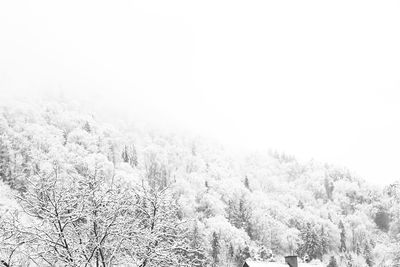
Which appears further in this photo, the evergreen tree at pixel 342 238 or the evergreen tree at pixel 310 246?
the evergreen tree at pixel 342 238

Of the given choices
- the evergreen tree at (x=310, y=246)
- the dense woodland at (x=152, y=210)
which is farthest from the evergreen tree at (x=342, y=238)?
the evergreen tree at (x=310, y=246)

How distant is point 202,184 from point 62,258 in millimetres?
144735

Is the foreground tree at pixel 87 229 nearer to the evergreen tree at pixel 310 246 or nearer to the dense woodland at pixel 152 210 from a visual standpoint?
the dense woodland at pixel 152 210

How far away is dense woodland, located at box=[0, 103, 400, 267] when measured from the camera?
9.55 m

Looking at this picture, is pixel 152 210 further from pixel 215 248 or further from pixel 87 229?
pixel 215 248

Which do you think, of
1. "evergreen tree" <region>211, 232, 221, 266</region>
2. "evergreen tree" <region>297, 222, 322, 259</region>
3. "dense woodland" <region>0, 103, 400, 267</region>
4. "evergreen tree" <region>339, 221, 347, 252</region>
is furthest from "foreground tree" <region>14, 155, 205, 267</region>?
"evergreen tree" <region>339, 221, 347, 252</region>

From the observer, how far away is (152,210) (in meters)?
11.4

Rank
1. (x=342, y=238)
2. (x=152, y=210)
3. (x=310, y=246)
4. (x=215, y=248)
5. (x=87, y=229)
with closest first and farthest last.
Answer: (x=87, y=229) → (x=152, y=210) → (x=215, y=248) → (x=310, y=246) → (x=342, y=238)

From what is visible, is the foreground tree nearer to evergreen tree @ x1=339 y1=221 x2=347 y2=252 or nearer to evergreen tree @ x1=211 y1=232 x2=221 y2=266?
evergreen tree @ x1=211 y1=232 x2=221 y2=266

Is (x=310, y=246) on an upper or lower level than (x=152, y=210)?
lower

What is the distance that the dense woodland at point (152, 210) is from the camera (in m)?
9.55

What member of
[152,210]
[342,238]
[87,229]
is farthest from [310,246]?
[87,229]

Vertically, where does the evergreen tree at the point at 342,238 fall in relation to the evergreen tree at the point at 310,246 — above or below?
below

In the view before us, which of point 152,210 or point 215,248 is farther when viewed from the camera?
point 215,248
